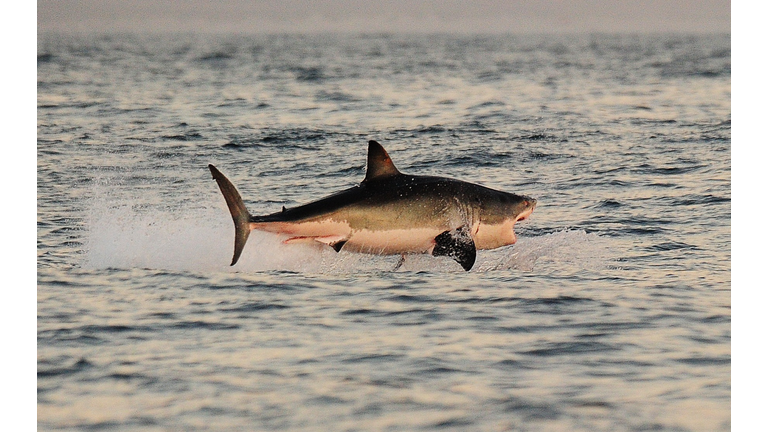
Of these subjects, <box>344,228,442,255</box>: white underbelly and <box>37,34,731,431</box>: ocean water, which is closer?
<box>37,34,731,431</box>: ocean water

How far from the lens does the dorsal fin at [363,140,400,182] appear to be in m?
9.91

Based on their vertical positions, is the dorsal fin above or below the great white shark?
above

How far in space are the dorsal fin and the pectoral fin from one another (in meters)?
0.77

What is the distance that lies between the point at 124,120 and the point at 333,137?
11.2 ft

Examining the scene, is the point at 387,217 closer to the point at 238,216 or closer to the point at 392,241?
the point at 392,241

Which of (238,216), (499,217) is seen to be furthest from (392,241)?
(238,216)

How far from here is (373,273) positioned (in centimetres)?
1006

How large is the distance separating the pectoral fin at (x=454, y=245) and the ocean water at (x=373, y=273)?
9.6 inches

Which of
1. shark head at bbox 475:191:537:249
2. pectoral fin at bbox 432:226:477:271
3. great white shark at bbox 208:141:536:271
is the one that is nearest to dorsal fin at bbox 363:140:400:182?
great white shark at bbox 208:141:536:271

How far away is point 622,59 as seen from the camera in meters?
27.3

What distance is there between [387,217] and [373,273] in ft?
2.09

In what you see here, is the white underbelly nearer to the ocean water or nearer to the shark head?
the ocean water

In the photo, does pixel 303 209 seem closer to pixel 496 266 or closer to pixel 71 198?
pixel 496 266

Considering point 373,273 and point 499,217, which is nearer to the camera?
point 373,273
